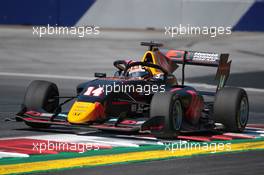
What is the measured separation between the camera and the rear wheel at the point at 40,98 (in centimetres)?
1440

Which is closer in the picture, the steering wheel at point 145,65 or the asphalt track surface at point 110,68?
the asphalt track surface at point 110,68

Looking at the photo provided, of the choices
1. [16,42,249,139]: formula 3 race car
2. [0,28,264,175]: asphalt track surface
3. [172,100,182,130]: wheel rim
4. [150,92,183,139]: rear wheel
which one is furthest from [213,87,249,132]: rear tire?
[0,28,264,175]: asphalt track surface

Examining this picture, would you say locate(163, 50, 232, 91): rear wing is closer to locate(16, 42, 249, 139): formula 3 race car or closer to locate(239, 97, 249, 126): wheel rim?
locate(16, 42, 249, 139): formula 3 race car

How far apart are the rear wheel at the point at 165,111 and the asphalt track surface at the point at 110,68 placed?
1.18 metres

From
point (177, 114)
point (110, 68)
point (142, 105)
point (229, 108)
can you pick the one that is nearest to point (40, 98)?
point (142, 105)

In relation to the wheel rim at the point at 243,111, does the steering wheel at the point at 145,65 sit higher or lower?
higher

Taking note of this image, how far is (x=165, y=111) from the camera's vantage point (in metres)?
13.3

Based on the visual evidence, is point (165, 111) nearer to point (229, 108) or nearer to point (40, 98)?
point (229, 108)

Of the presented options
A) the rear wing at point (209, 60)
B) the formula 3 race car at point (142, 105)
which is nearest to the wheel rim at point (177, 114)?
the formula 3 race car at point (142, 105)

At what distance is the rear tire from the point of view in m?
14.1

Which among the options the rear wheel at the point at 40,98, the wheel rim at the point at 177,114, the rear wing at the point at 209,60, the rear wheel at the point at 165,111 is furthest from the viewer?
the rear wing at the point at 209,60

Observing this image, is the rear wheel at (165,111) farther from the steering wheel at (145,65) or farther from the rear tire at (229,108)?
the steering wheel at (145,65)

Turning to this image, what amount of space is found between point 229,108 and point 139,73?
151 cm

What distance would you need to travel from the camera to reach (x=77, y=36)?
33250 mm
